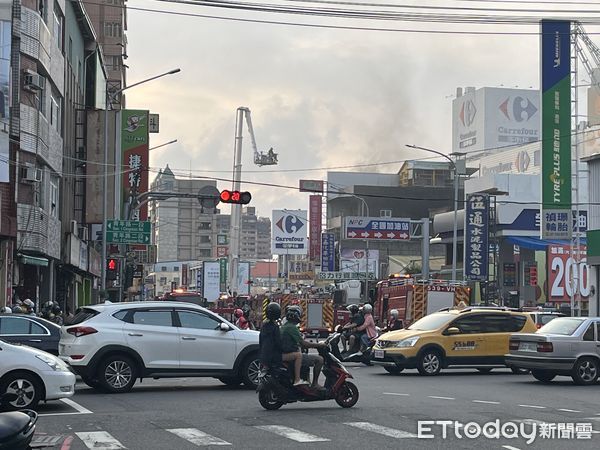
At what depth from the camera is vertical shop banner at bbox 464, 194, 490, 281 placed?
51219 mm

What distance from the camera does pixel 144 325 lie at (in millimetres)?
19438

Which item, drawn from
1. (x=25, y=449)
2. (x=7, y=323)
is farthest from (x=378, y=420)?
(x=7, y=323)

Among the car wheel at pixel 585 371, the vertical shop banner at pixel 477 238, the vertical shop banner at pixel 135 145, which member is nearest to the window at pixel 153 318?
the car wheel at pixel 585 371

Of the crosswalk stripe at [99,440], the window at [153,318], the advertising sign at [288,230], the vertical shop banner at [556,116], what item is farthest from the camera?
the advertising sign at [288,230]

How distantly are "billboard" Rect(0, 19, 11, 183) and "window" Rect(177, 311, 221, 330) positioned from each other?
14.8 m

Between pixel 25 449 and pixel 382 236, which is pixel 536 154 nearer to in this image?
pixel 382 236

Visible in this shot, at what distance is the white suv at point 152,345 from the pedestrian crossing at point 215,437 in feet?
17.7

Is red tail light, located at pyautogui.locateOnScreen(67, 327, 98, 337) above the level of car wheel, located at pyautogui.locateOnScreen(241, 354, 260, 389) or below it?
above

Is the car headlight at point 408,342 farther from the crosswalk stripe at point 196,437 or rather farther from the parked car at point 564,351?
the crosswalk stripe at point 196,437

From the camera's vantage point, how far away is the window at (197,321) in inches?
775

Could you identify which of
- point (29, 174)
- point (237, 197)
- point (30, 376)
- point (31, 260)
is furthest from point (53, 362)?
point (31, 260)

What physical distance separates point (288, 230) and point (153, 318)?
85913 millimetres

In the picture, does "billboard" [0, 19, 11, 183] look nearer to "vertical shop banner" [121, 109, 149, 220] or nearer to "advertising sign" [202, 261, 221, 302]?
"vertical shop banner" [121, 109, 149, 220]

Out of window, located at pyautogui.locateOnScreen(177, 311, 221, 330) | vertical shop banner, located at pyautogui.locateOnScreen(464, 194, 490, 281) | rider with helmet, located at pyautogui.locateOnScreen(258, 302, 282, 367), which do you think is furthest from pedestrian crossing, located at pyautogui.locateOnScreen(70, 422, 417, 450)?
vertical shop banner, located at pyautogui.locateOnScreen(464, 194, 490, 281)
